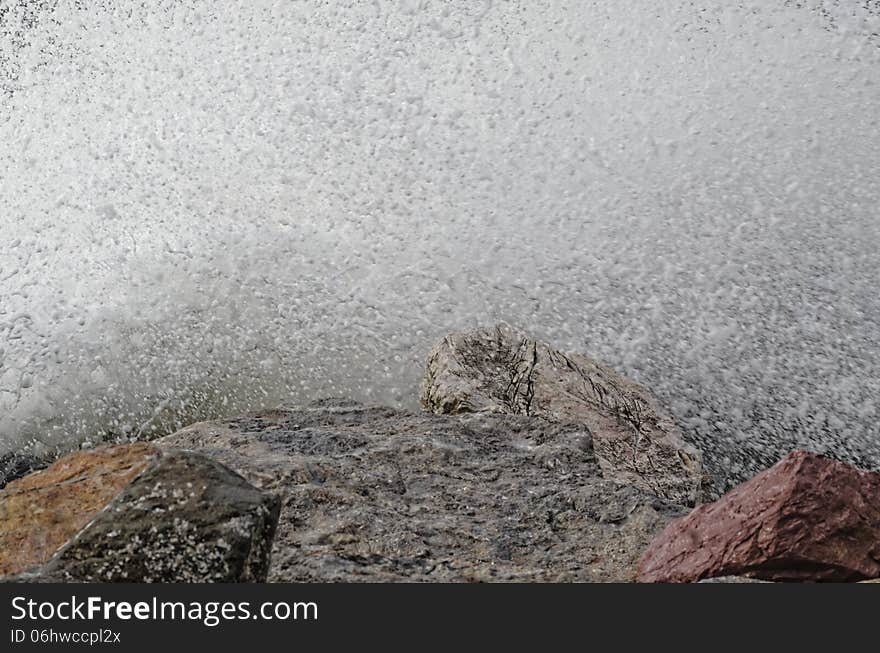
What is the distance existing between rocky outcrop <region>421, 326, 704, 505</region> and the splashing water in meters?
1.05

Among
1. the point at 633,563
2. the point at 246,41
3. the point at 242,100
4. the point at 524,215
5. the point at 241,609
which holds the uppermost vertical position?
the point at 246,41

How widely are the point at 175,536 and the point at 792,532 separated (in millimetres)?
1404

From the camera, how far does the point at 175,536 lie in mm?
2158

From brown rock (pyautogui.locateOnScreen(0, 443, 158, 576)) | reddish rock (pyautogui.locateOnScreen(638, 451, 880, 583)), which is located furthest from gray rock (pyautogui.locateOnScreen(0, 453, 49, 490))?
reddish rock (pyautogui.locateOnScreen(638, 451, 880, 583))

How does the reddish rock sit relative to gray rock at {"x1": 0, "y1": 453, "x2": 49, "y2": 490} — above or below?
above

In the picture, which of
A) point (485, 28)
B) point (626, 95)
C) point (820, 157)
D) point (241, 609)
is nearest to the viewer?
point (241, 609)

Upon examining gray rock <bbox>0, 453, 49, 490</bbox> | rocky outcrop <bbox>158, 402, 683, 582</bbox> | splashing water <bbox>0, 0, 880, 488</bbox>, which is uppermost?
splashing water <bbox>0, 0, 880, 488</bbox>

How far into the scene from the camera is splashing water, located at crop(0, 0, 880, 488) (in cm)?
618

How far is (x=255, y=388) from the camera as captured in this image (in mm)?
6172

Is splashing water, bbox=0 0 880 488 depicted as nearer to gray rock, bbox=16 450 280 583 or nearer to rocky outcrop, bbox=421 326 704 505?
rocky outcrop, bbox=421 326 704 505

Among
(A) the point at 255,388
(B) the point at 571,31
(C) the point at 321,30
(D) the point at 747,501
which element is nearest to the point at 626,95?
(B) the point at 571,31

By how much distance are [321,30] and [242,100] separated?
1.07 metres

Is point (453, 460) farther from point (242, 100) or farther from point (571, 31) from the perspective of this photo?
point (571, 31)

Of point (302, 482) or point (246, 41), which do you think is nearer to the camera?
point (302, 482)
